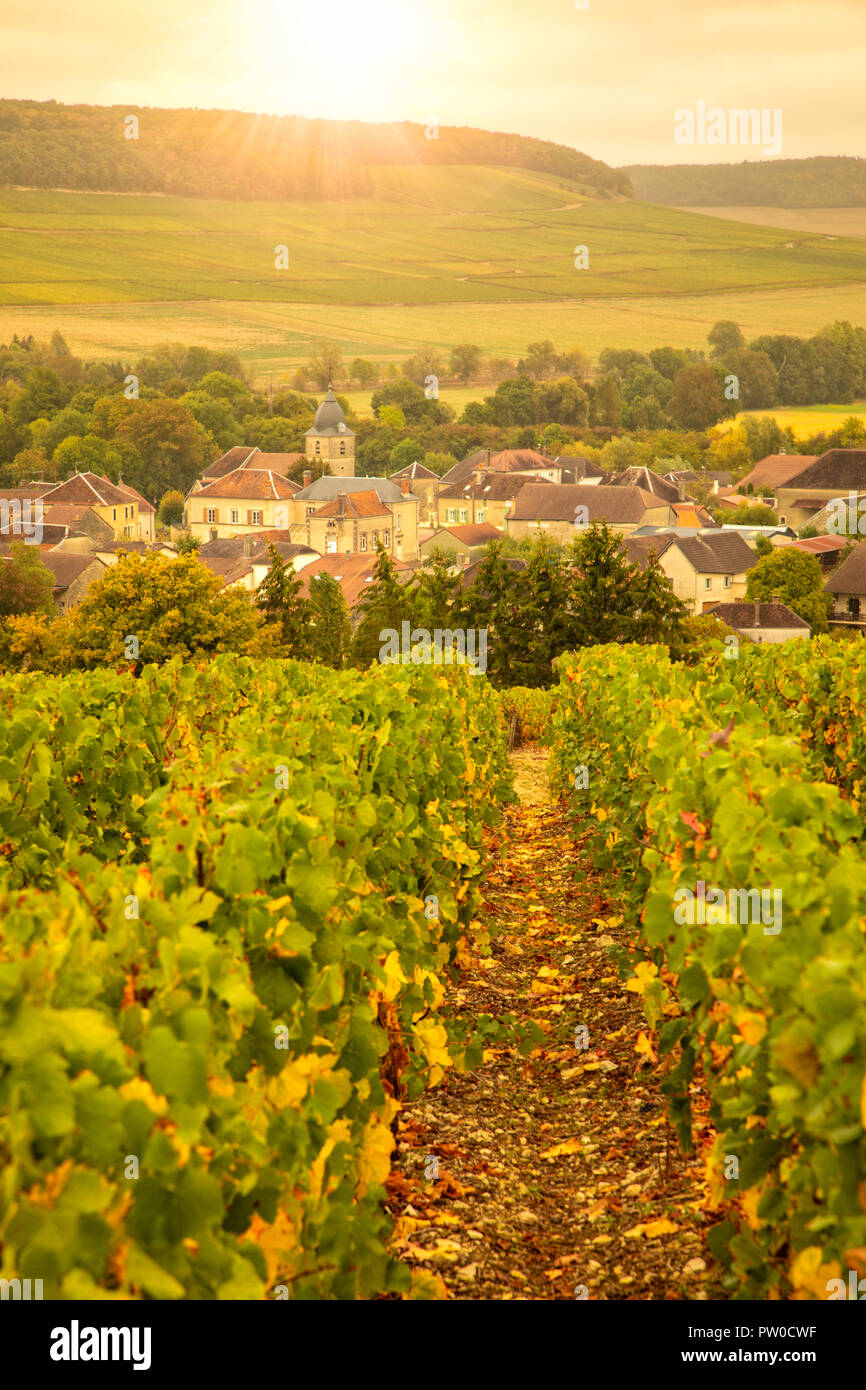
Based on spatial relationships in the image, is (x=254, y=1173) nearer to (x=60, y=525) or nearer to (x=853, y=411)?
(x=60, y=525)

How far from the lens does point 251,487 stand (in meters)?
134

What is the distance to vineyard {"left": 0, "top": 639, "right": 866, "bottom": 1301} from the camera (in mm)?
2816

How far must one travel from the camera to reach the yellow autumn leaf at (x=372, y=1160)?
4.76 m

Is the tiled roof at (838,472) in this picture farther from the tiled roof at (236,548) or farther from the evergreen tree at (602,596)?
the evergreen tree at (602,596)

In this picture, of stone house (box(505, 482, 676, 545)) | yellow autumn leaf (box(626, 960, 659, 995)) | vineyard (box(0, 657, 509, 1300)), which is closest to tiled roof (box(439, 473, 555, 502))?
stone house (box(505, 482, 676, 545))

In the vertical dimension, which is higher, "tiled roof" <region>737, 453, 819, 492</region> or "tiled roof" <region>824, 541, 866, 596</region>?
"tiled roof" <region>737, 453, 819, 492</region>

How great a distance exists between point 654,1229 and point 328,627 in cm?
5223

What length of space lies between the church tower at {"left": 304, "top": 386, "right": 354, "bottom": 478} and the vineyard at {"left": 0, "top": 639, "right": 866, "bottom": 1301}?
147m

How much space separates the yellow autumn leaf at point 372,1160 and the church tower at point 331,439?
5934 inches

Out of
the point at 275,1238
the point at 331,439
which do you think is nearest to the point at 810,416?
the point at 331,439

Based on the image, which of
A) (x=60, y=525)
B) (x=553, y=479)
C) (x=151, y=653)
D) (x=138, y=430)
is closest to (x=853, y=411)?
(x=553, y=479)

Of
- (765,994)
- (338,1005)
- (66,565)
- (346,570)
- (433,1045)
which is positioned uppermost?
(346,570)

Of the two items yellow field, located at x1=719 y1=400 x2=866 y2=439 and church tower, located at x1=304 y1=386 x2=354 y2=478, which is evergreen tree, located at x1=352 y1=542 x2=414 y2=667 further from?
yellow field, located at x1=719 y1=400 x2=866 y2=439

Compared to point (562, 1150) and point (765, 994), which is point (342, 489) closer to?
point (562, 1150)
